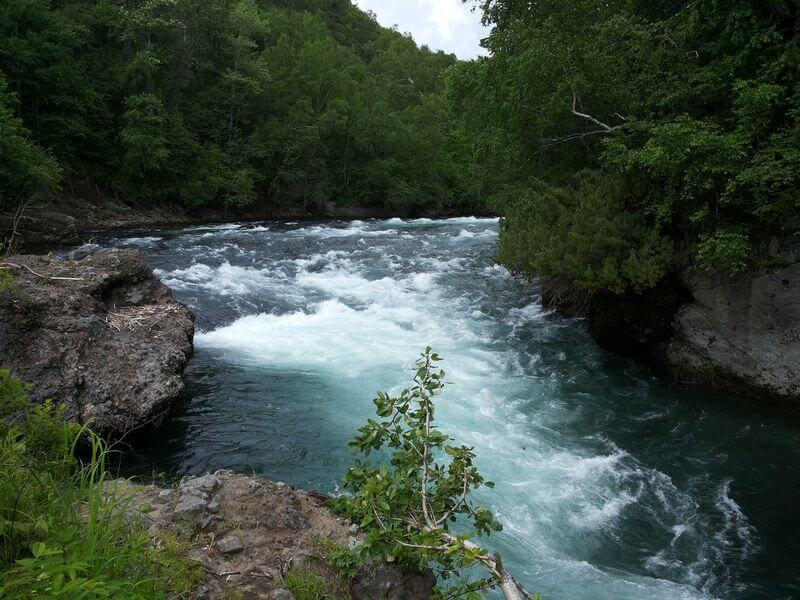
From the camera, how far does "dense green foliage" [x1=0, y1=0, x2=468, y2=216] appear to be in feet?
75.9

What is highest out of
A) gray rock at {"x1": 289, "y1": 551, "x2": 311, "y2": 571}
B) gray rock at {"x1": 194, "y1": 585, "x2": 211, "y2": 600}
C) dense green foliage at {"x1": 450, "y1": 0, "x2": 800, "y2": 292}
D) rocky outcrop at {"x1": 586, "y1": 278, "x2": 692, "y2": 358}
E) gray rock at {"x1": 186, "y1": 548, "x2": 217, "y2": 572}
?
dense green foliage at {"x1": 450, "y1": 0, "x2": 800, "y2": 292}

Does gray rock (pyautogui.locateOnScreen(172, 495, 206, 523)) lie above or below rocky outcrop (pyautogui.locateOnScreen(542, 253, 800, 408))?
below

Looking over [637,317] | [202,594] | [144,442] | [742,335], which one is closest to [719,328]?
[742,335]

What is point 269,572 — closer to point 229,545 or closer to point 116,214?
point 229,545

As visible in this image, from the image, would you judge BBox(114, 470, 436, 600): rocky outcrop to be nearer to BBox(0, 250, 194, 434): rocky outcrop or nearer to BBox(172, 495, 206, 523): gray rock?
BBox(172, 495, 206, 523): gray rock

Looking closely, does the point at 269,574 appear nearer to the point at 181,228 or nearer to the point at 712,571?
the point at 712,571

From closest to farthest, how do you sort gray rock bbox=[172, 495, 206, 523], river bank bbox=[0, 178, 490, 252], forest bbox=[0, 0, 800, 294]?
gray rock bbox=[172, 495, 206, 523] < forest bbox=[0, 0, 800, 294] < river bank bbox=[0, 178, 490, 252]

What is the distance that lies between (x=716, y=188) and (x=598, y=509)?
5.52 m

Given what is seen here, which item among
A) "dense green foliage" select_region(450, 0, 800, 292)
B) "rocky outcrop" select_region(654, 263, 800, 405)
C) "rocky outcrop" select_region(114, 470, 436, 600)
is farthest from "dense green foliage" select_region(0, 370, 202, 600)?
"rocky outcrop" select_region(654, 263, 800, 405)

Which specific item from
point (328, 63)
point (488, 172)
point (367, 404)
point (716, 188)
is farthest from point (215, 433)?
point (328, 63)

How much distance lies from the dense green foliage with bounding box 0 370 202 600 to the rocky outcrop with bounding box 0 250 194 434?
3.00m

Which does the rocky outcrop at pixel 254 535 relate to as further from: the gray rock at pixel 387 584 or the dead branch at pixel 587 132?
the dead branch at pixel 587 132

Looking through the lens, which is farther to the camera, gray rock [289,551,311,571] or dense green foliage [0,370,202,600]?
gray rock [289,551,311,571]

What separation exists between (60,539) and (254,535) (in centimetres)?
170
